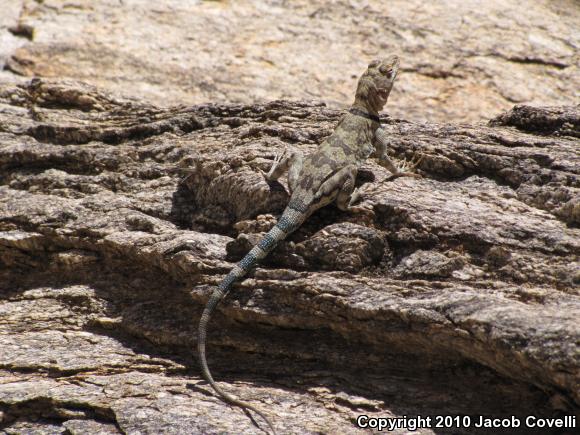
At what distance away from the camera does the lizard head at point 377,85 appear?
23.1ft

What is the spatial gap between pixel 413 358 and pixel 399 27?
738cm

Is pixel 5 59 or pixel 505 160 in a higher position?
pixel 5 59

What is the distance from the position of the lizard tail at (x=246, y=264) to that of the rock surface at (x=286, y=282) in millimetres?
125

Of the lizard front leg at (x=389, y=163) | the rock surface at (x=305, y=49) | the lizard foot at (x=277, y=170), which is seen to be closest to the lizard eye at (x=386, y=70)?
the lizard front leg at (x=389, y=163)

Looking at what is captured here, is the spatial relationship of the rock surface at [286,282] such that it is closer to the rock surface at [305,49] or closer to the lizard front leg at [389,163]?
the lizard front leg at [389,163]

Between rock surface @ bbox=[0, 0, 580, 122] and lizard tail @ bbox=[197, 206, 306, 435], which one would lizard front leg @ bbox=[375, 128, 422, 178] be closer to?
lizard tail @ bbox=[197, 206, 306, 435]

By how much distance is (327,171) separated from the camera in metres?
6.14

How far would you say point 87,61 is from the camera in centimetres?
980

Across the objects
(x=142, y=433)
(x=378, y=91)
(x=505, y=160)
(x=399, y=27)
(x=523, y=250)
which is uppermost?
(x=399, y=27)

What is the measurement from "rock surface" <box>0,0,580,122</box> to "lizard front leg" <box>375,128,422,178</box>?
120 inches

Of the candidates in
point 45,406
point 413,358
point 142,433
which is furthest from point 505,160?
point 45,406

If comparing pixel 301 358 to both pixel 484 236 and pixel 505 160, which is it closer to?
pixel 484 236

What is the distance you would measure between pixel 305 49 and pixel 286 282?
610 cm

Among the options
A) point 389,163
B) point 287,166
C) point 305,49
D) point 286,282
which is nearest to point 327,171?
point 287,166
